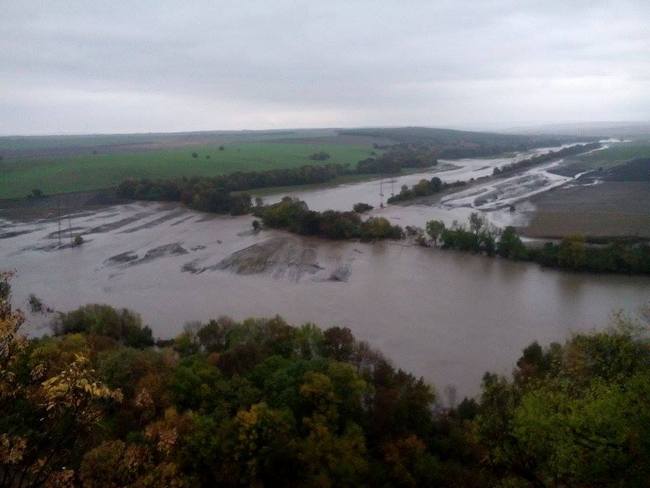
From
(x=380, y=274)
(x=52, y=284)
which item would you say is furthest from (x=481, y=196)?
(x=52, y=284)

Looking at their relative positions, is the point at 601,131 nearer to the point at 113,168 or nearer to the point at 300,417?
the point at 113,168

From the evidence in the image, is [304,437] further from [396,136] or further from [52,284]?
[396,136]

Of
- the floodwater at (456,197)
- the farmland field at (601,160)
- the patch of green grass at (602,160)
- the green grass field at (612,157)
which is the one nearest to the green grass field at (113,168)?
the floodwater at (456,197)

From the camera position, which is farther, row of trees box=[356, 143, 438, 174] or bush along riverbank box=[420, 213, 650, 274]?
row of trees box=[356, 143, 438, 174]

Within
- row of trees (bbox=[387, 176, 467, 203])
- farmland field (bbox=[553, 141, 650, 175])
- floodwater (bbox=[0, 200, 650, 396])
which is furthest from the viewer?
farmland field (bbox=[553, 141, 650, 175])

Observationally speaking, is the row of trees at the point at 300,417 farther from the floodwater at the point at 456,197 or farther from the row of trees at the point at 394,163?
the row of trees at the point at 394,163

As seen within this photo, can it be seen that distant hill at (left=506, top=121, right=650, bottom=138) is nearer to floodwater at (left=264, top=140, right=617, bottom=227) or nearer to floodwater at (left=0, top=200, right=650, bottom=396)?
floodwater at (left=264, top=140, right=617, bottom=227)

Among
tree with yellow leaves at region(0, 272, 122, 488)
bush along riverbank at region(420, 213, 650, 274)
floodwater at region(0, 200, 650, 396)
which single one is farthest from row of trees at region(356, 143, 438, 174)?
tree with yellow leaves at region(0, 272, 122, 488)
